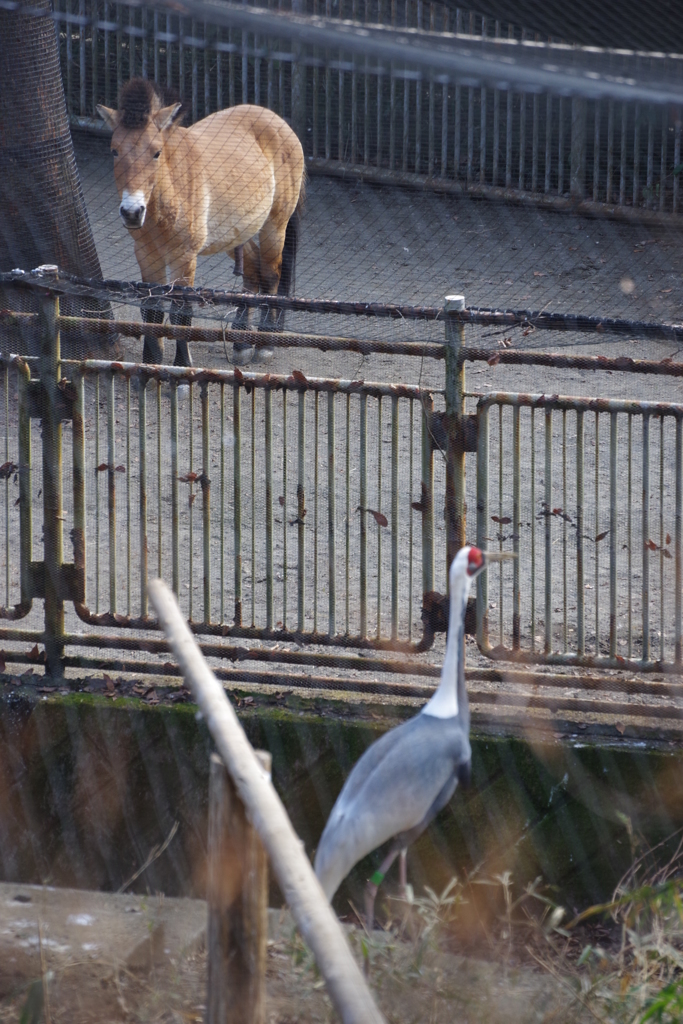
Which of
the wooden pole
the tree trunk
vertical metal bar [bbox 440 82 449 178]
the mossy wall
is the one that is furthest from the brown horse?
the wooden pole

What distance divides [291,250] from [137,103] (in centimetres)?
239

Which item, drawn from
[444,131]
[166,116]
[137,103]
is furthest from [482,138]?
[137,103]

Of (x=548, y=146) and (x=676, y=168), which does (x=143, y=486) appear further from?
(x=676, y=168)

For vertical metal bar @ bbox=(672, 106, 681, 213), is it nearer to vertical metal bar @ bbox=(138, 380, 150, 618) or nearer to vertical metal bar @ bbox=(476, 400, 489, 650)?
vertical metal bar @ bbox=(476, 400, 489, 650)

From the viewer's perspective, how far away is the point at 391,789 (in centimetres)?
272

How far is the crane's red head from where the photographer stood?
293 cm

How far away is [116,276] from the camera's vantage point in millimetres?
8891

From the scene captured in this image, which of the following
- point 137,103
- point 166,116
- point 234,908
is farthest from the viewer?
point 166,116

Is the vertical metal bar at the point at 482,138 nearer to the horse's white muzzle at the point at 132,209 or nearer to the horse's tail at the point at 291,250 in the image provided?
the horse's tail at the point at 291,250

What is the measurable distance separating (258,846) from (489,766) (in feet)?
5.23

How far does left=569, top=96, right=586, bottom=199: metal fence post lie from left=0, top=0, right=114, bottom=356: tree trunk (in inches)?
154

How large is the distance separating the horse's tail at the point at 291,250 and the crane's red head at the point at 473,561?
6.20 metres

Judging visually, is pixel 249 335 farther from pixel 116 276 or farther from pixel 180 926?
pixel 116 276

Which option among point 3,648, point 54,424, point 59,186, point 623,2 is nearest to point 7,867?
point 3,648
